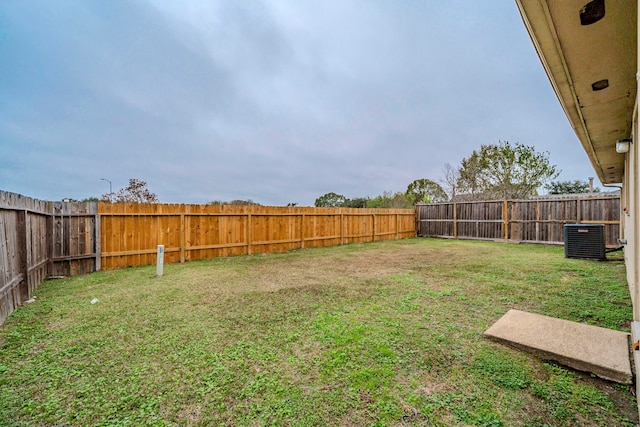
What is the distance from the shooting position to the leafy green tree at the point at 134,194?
13898 mm

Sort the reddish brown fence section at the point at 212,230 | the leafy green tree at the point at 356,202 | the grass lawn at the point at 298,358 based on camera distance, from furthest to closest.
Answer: the leafy green tree at the point at 356,202 < the reddish brown fence section at the point at 212,230 < the grass lawn at the point at 298,358

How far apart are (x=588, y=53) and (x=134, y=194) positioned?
1721 centimetres

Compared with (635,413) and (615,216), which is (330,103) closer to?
(615,216)

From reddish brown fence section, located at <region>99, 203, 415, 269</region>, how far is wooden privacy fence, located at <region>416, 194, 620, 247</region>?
185 inches

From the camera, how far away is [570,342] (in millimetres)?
2275

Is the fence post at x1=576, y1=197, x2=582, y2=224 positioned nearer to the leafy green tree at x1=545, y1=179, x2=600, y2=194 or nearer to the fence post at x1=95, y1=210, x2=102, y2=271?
the leafy green tree at x1=545, y1=179, x2=600, y2=194

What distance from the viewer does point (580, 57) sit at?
1842mm

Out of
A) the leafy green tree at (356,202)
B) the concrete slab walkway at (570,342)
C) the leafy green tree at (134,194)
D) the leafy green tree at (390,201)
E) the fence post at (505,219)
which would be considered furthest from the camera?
the leafy green tree at (356,202)

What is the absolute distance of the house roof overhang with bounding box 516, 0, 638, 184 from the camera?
1.38 m

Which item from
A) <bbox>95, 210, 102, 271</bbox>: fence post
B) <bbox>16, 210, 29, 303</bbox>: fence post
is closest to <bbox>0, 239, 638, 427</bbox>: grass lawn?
<bbox>16, 210, 29, 303</bbox>: fence post

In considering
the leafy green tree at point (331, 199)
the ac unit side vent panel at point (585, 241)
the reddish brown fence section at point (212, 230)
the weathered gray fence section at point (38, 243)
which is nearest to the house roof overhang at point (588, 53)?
the ac unit side vent panel at point (585, 241)

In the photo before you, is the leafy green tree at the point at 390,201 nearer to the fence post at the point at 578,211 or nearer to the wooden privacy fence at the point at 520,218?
the wooden privacy fence at the point at 520,218

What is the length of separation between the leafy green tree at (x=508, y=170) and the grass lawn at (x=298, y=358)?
1567 centimetres

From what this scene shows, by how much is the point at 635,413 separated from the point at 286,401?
210cm
